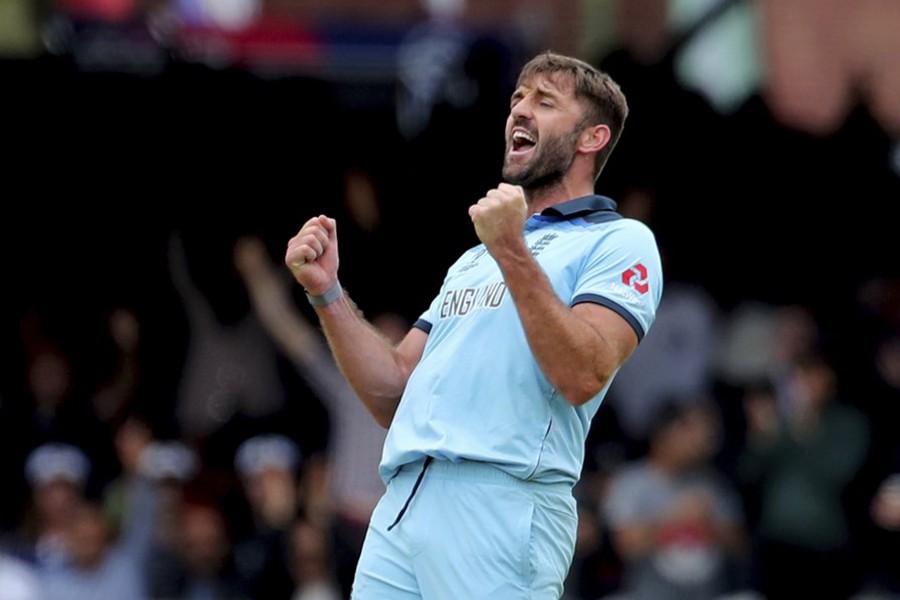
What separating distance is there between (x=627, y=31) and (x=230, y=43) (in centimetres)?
276

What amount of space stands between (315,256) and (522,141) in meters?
0.69

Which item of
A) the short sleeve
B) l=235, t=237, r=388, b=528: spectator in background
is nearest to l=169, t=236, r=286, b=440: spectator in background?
l=235, t=237, r=388, b=528: spectator in background

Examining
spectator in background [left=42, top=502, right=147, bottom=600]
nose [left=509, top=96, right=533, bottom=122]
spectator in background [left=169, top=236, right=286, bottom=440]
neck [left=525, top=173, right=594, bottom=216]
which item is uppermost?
nose [left=509, top=96, right=533, bottom=122]

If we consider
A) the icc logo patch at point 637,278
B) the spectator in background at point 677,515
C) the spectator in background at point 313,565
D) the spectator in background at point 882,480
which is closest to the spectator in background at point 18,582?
the spectator in background at point 313,565

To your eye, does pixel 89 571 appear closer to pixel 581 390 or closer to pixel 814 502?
pixel 814 502

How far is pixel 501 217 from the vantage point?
4797 mm

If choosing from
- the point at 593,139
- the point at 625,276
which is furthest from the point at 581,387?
the point at 593,139

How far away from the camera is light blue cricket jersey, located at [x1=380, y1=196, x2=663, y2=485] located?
4.94 metres

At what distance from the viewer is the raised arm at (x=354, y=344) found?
5402mm

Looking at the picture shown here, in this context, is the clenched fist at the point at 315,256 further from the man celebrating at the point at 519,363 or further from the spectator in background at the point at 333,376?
the spectator in background at the point at 333,376

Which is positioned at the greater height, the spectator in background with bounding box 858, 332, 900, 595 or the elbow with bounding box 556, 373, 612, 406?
the elbow with bounding box 556, 373, 612, 406

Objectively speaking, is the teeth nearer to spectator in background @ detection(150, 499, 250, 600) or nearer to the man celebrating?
the man celebrating

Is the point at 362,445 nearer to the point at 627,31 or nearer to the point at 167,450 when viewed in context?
the point at 167,450

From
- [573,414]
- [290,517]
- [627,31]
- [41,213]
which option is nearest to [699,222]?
[627,31]
